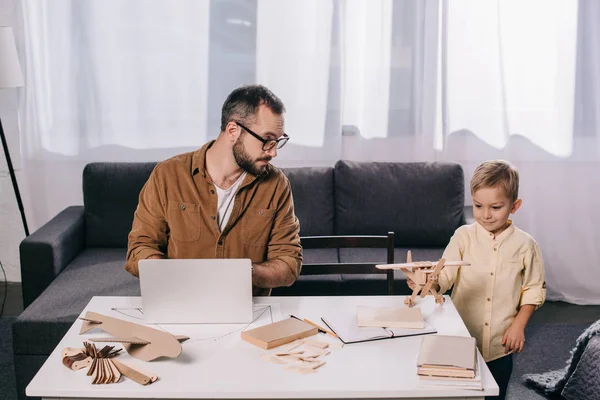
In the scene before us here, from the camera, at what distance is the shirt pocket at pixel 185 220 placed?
2535 millimetres

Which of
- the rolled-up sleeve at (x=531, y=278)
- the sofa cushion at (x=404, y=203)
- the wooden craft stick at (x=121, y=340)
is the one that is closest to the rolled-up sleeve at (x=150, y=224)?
the wooden craft stick at (x=121, y=340)

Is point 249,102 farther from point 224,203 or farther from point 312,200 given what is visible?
point 312,200

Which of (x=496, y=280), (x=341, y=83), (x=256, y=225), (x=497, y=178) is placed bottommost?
(x=496, y=280)

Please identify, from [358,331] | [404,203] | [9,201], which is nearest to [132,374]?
[358,331]

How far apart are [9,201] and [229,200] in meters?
2.38

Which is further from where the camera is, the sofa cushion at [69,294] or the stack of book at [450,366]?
the sofa cushion at [69,294]

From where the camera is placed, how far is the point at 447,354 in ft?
6.45

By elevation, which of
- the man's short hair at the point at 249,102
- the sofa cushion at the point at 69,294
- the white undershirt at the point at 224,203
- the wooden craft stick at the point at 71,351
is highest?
A: the man's short hair at the point at 249,102

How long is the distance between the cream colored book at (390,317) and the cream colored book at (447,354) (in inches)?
5.0

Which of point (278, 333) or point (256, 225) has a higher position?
point (256, 225)

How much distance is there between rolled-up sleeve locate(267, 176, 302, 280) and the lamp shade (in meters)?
1.90

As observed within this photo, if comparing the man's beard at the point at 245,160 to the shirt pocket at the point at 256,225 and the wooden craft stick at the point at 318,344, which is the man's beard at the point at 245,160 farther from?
the wooden craft stick at the point at 318,344

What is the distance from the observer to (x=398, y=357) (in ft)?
6.61

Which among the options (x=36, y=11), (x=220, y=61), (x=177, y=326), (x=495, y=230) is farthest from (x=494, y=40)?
(x=177, y=326)
